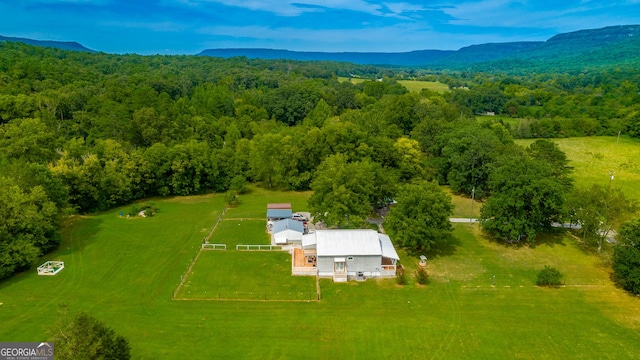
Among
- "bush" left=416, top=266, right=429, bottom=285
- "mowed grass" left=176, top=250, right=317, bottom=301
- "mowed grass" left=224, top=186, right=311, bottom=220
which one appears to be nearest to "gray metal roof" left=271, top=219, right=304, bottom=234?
"mowed grass" left=176, top=250, right=317, bottom=301

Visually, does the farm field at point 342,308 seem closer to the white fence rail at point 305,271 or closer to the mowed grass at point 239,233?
the white fence rail at point 305,271

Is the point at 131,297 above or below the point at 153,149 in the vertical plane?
below

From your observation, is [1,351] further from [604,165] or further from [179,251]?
[604,165]

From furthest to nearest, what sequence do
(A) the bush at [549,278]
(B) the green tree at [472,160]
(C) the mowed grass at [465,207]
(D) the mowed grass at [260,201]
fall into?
1. (B) the green tree at [472,160]
2. (C) the mowed grass at [465,207]
3. (D) the mowed grass at [260,201]
4. (A) the bush at [549,278]

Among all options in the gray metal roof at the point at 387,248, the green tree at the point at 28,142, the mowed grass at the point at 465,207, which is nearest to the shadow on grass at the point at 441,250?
the gray metal roof at the point at 387,248

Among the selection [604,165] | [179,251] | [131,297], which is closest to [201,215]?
[179,251]
